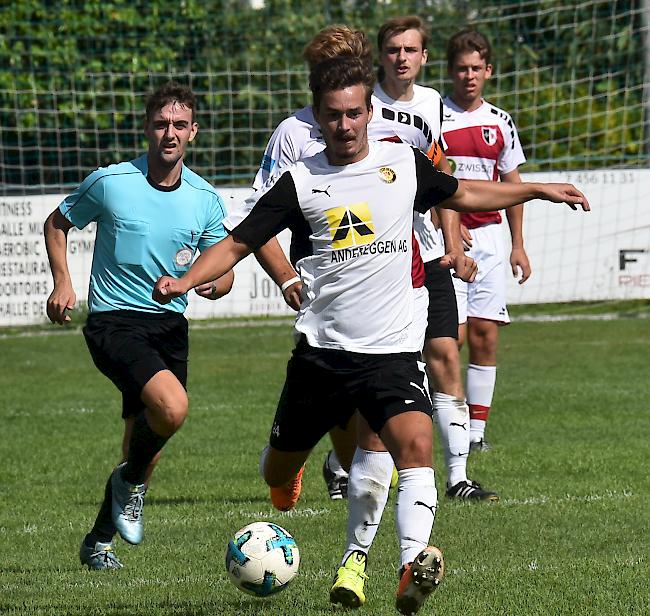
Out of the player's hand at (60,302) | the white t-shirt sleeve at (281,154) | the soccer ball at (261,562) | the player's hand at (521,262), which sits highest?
the white t-shirt sleeve at (281,154)

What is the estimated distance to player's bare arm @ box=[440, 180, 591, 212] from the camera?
5535 mm

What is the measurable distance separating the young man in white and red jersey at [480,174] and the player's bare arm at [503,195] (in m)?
3.03

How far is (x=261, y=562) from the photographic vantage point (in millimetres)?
5270

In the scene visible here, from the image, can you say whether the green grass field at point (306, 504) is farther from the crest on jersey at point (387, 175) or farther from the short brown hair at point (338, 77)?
the short brown hair at point (338, 77)

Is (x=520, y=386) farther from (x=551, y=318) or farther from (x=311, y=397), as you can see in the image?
(x=311, y=397)

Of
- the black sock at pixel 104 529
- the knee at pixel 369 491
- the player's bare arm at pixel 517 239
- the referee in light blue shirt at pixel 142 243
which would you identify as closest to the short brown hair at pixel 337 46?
the referee in light blue shirt at pixel 142 243

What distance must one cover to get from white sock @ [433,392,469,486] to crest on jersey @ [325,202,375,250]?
8.40 ft

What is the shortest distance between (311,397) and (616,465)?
3432 millimetres

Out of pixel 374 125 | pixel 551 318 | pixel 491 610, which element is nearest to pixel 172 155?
pixel 374 125

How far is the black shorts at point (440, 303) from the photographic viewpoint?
754cm

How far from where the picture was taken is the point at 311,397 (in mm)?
5457

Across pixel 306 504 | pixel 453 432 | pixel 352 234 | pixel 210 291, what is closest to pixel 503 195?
pixel 352 234

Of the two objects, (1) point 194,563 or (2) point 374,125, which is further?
(2) point 374,125

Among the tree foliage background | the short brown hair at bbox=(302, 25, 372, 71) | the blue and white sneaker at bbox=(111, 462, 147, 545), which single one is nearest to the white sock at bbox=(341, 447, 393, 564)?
the blue and white sneaker at bbox=(111, 462, 147, 545)
